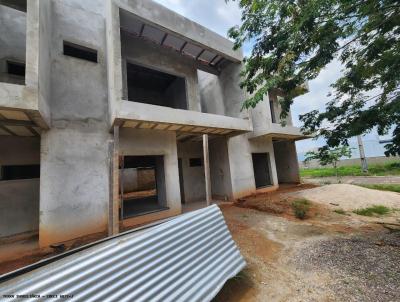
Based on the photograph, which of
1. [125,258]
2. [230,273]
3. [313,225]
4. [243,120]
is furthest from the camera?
[243,120]

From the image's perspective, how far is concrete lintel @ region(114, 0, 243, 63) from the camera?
5945mm

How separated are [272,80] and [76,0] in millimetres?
7473

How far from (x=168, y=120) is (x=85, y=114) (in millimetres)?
2683

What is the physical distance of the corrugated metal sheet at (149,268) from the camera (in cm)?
143

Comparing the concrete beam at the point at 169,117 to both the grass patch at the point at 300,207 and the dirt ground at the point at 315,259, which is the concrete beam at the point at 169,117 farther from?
the grass patch at the point at 300,207

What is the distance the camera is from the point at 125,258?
178cm

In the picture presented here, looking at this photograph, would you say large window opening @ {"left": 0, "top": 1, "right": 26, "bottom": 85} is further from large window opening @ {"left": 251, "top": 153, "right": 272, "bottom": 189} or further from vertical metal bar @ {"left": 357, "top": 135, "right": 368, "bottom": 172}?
vertical metal bar @ {"left": 357, "top": 135, "right": 368, "bottom": 172}

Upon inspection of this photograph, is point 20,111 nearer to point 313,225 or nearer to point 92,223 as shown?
point 92,223

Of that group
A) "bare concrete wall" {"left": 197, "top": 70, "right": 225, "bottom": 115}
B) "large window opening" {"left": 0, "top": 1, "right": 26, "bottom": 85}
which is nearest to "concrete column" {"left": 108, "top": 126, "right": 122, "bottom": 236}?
"large window opening" {"left": 0, "top": 1, "right": 26, "bottom": 85}

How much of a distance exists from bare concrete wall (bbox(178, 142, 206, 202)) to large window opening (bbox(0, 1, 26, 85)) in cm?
655

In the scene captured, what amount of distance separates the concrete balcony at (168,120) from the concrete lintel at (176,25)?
9.62 feet

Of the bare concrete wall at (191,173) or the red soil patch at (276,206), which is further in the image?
A: the bare concrete wall at (191,173)

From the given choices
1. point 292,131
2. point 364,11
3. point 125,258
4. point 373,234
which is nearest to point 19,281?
point 125,258

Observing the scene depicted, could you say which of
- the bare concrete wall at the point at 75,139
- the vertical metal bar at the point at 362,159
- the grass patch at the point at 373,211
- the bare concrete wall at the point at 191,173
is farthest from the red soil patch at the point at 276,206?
the vertical metal bar at the point at 362,159
